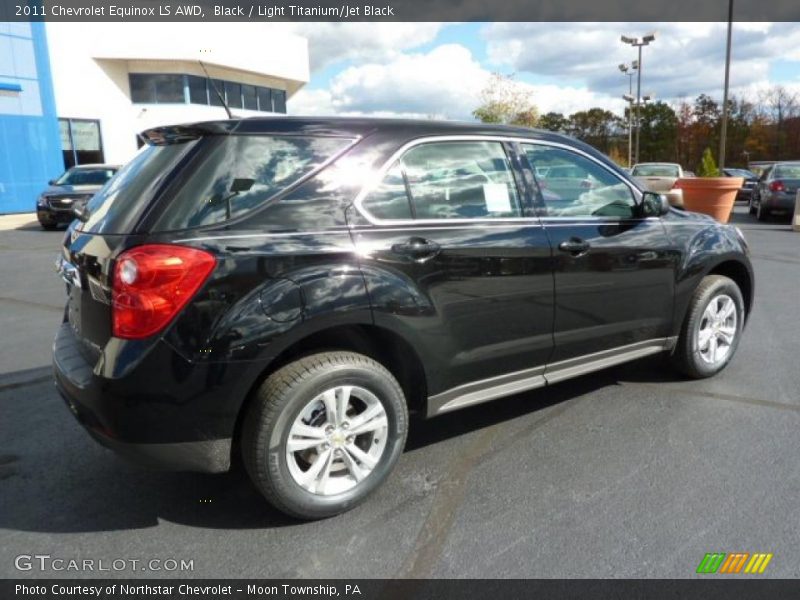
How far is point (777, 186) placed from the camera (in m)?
16.0

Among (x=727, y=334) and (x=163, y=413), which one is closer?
(x=163, y=413)

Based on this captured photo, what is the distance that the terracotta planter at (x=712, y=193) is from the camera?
561 inches

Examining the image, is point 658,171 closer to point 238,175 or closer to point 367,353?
point 367,353

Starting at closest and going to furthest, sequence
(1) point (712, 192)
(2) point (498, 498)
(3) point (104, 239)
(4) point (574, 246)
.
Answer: (3) point (104, 239) < (2) point (498, 498) < (4) point (574, 246) < (1) point (712, 192)

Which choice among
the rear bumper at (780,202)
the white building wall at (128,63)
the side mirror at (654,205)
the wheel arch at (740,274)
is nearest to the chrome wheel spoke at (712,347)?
the wheel arch at (740,274)

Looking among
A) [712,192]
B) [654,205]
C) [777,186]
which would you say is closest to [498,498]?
[654,205]

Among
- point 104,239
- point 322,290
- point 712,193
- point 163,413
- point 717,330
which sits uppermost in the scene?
point 104,239

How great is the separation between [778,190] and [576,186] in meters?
14.9

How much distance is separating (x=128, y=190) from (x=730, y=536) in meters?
2.97

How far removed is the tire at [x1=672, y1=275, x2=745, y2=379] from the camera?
14.1 ft

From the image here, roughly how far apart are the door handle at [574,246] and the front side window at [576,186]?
167mm

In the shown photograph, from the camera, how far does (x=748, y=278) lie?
15.4 feet
